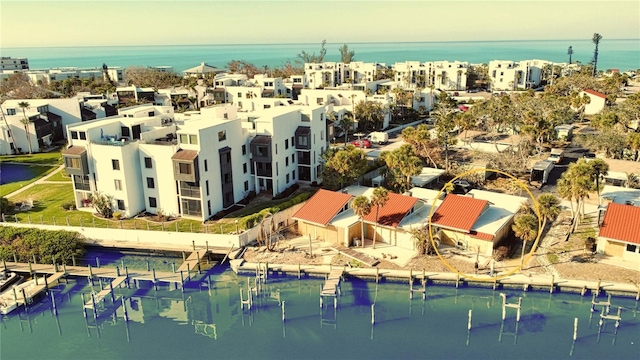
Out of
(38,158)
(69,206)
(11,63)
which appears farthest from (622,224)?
(11,63)

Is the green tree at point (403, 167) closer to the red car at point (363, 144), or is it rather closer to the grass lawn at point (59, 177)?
the red car at point (363, 144)

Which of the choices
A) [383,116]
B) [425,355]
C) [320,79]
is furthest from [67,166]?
[320,79]

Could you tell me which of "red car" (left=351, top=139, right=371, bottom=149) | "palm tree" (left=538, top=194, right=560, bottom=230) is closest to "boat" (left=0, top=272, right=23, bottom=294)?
"palm tree" (left=538, top=194, right=560, bottom=230)

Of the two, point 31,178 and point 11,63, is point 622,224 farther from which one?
point 11,63

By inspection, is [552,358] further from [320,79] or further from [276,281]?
[320,79]

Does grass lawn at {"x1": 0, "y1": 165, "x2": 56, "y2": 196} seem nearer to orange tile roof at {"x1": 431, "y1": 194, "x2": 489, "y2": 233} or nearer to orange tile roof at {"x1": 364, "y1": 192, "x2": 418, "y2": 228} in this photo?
orange tile roof at {"x1": 364, "y1": 192, "x2": 418, "y2": 228}

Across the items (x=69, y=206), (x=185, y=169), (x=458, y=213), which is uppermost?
(x=185, y=169)
